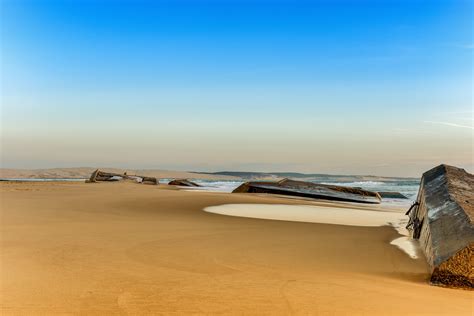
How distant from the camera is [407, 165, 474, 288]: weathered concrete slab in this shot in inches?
130

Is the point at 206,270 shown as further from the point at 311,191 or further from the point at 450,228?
the point at 311,191

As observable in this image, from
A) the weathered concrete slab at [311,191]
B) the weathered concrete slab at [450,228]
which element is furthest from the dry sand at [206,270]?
the weathered concrete slab at [311,191]

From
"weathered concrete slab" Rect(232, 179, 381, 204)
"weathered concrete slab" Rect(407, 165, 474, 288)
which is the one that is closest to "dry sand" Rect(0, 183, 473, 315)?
"weathered concrete slab" Rect(407, 165, 474, 288)

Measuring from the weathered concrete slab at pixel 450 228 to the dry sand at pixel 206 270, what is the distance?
173 mm

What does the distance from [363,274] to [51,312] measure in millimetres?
2641

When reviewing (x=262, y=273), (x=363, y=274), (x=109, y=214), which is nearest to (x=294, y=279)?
(x=262, y=273)

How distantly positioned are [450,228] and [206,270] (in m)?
2.32

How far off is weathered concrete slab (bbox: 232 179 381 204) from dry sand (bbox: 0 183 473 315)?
29.8ft

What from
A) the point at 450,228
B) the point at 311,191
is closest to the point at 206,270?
the point at 450,228

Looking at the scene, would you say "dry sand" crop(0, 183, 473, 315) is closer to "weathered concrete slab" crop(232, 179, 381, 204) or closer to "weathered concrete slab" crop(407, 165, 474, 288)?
"weathered concrete slab" crop(407, 165, 474, 288)

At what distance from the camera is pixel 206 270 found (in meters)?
3.62

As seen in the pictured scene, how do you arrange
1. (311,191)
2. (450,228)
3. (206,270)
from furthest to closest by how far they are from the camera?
(311,191), (450,228), (206,270)

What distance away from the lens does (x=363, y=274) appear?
384cm

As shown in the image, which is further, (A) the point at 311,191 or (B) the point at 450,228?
(A) the point at 311,191
